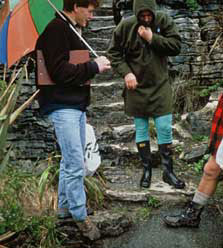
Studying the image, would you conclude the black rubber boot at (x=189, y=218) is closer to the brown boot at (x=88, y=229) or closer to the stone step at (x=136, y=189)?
the stone step at (x=136, y=189)

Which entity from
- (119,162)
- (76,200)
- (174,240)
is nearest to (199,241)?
(174,240)

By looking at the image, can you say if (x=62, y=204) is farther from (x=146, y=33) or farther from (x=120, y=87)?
(x=120, y=87)

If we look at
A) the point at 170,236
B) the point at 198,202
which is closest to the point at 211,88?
the point at 198,202

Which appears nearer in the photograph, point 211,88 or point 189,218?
point 189,218

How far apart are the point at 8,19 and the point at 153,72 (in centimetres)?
142

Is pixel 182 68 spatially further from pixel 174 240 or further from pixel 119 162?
pixel 174 240

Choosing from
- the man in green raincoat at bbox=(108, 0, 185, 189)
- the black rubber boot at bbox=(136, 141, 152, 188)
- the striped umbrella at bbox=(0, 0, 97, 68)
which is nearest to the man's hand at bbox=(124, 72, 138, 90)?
the man in green raincoat at bbox=(108, 0, 185, 189)

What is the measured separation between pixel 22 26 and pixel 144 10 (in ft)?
3.81

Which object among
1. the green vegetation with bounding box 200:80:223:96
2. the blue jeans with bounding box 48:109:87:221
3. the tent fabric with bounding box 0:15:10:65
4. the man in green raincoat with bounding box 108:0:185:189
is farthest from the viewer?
the green vegetation with bounding box 200:80:223:96

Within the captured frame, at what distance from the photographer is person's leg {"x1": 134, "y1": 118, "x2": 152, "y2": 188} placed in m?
3.95

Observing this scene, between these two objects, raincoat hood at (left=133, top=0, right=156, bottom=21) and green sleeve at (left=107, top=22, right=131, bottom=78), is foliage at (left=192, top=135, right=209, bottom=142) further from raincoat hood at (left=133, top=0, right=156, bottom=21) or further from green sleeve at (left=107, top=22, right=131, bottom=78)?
raincoat hood at (left=133, top=0, right=156, bottom=21)

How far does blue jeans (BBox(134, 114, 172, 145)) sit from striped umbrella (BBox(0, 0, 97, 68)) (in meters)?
1.44

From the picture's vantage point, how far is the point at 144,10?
3.59 meters

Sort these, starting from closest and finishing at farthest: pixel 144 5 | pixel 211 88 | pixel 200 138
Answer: pixel 144 5, pixel 200 138, pixel 211 88
